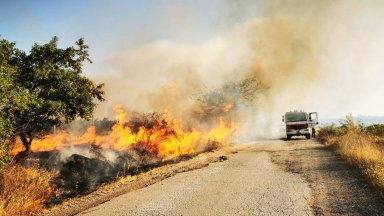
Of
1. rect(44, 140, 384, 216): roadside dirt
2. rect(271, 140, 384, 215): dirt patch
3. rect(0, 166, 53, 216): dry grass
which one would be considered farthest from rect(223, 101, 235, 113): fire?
rect(0, 166, 53, 216): dry grass

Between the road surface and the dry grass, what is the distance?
247 centimetres

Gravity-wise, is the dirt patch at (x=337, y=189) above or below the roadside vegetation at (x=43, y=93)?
below

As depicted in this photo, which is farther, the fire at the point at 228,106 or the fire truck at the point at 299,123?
the fire at the point at 228,106

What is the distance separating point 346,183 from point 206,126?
21.4m

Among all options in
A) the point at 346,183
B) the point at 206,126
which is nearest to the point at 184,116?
the point at 206,126

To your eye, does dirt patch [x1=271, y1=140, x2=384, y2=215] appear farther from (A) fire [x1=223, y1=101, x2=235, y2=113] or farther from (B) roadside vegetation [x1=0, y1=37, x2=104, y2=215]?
(A) fire [x1=223, y1=101, x2=235, y2=113]

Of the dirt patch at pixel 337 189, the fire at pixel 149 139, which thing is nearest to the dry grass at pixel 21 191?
the fire at pixel 149 139

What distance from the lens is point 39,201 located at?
33.6 feet

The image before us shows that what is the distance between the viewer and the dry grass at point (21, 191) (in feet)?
29.7

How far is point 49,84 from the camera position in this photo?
14.9m

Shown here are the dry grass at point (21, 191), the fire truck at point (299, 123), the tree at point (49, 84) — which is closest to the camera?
the dry grass at point (21, 191)

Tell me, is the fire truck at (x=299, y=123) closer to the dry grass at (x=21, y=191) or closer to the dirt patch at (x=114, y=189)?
the dirt patch at (x=114, y=189)

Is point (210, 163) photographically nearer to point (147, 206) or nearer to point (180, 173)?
point (180, 173)

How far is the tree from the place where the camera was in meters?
14.0
